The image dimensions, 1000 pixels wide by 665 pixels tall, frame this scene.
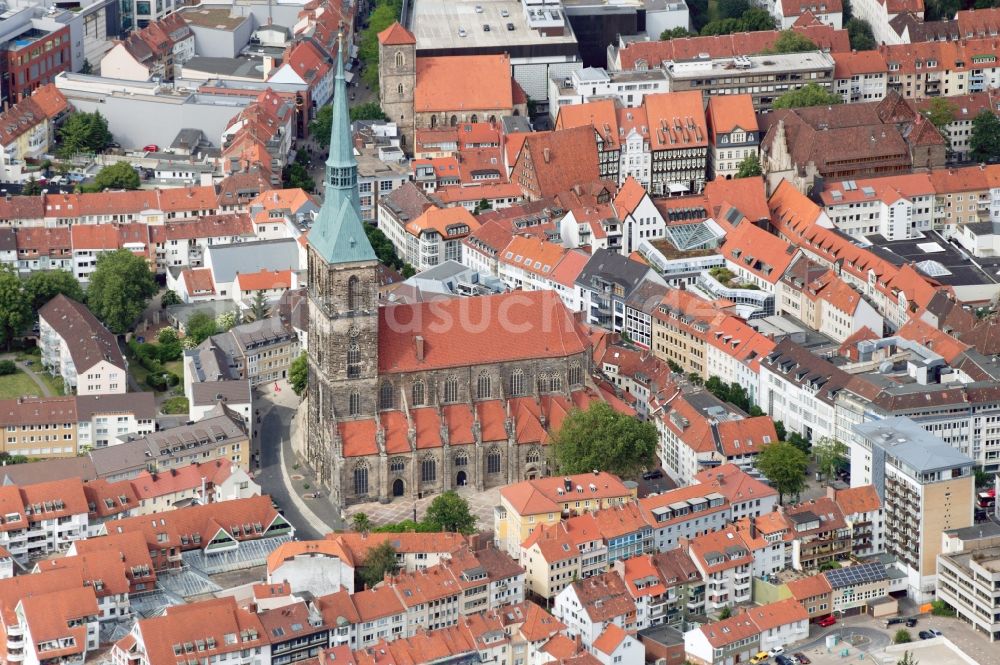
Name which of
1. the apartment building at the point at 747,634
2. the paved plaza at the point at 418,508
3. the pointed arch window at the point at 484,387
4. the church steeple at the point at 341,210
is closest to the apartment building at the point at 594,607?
the apartment building at the point at 747,634

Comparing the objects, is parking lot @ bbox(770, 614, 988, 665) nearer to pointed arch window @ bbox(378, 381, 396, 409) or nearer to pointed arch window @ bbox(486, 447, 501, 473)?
pointed arch window @ bbox(486, 447, 501, 473)

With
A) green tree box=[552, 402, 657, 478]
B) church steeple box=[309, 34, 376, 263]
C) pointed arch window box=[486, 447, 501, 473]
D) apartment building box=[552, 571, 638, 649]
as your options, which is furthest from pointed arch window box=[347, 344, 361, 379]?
apartment building box=[552, 571, 638, 649]

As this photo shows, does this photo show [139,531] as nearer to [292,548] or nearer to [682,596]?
[292,548]

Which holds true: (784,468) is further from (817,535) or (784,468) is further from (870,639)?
(870,639)

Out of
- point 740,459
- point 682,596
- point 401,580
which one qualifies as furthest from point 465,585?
point 740,459

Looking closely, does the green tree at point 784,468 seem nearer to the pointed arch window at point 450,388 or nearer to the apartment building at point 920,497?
the apartment building at point 920,497

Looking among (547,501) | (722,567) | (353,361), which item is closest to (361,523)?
(353,361)
